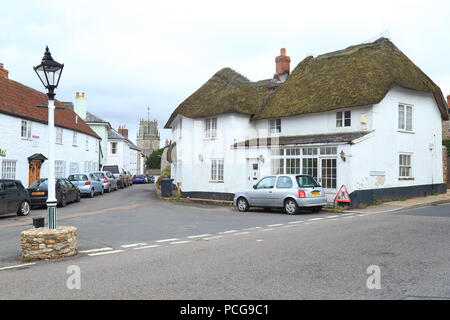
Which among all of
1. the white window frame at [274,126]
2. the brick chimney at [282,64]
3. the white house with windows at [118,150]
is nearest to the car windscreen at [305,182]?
the white window frame at [274,126]

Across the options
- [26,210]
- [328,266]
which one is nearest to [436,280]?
[328,266]

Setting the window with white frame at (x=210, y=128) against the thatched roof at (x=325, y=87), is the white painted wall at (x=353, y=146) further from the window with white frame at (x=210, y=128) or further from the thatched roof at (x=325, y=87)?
the thatched roof at (x=325, y=87)

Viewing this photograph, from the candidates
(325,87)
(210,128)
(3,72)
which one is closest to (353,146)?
(325,87)

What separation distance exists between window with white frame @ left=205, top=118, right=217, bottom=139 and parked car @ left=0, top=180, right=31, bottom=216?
11.7 metres

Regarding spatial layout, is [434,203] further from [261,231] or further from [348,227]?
[261,231]

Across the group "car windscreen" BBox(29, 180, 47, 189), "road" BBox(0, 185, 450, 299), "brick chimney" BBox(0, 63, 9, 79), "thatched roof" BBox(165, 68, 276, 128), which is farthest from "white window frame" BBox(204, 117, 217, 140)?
"brick chimney" BBox(0, 63, 9, 79)

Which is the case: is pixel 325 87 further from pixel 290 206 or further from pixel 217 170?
pixel 290 206

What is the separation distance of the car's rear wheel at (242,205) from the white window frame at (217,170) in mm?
6112

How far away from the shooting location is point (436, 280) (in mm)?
5898

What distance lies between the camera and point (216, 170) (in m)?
24.8

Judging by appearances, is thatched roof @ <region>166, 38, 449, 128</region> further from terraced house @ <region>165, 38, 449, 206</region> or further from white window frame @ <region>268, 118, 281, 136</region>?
white window frame @ <region>268, 118, 281, 136</region>

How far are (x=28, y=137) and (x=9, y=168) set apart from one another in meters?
2.81

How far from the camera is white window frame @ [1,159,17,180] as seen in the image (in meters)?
23.3

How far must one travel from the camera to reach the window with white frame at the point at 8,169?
23297 mm
